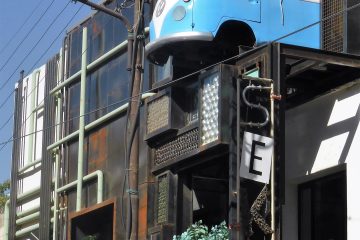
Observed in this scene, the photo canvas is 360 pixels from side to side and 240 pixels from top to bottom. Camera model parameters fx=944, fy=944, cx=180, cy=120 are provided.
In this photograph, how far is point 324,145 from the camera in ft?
45.7

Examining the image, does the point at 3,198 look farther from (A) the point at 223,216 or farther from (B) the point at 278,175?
(B) the point at 278,175

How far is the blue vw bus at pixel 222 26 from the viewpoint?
45.8 feet

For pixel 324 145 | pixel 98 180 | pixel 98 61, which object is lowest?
pixel 324 145

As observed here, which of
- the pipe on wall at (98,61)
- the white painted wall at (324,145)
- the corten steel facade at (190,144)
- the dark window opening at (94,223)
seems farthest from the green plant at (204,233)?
the pipe on wall at (98,61)

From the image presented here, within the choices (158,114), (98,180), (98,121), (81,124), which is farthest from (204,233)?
(81,124)

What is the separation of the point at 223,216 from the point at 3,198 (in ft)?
57.3

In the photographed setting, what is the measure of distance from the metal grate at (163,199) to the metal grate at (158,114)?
84cm

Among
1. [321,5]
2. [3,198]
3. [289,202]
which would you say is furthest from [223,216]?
[3,198]

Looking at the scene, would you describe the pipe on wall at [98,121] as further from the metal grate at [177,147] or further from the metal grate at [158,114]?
the metal grate at [177,147]

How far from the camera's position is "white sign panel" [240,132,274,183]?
1251 cm

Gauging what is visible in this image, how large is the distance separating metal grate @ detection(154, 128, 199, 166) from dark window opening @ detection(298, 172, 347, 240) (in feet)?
6.11

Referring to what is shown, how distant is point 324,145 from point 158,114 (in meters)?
2.93

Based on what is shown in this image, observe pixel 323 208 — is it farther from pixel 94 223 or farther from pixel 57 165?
pixel 57 165

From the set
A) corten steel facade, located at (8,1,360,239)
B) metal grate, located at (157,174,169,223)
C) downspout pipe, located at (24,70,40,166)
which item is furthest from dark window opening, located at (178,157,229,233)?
downspout pipe, located at (24,70,40,166)
